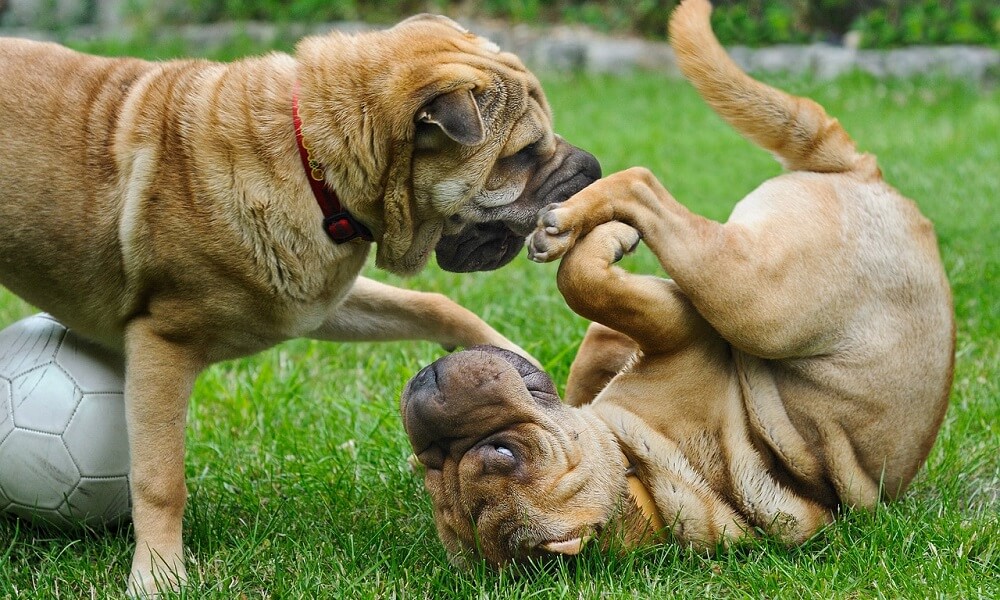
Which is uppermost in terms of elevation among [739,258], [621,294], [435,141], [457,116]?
[457,116]

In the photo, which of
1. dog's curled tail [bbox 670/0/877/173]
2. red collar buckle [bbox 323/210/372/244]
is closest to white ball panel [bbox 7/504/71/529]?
red collar buckle [bbox 323/210/372/244]

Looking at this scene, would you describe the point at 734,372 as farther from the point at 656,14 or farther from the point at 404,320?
the point at 656,14

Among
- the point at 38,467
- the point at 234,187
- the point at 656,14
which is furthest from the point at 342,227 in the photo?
the point at 656,14

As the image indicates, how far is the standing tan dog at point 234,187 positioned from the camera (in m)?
3.44

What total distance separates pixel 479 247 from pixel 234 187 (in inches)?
34.4

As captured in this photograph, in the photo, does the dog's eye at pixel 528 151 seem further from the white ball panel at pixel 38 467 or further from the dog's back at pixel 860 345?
the white ball panel at pixel 38 467

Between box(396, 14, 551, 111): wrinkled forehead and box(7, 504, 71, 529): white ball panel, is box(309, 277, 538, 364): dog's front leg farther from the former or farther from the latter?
box(7, 504, 71, 529): white ball panel

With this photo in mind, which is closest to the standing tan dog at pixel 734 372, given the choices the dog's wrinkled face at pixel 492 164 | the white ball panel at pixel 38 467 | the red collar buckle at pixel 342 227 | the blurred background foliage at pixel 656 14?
the dog's wrinkled face at pixel 492 164

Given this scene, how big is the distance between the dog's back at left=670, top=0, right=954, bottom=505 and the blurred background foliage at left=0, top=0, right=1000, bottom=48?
32.7ft

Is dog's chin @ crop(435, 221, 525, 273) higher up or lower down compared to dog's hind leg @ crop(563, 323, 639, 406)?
higher up

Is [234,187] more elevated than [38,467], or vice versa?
[234,187]

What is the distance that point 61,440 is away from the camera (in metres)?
3.57

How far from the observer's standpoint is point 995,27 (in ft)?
41.4

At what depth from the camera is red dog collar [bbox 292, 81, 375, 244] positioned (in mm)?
3455
